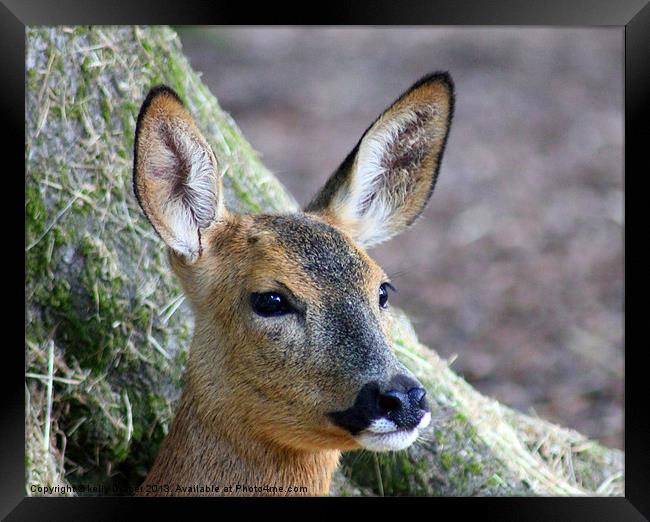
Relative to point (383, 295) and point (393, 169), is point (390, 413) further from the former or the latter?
point (393, 169)

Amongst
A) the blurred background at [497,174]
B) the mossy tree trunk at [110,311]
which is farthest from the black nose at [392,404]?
the blurred background at [497,174]

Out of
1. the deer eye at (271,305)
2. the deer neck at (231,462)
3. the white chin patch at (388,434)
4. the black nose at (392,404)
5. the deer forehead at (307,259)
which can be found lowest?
the deer neck at (231,462)

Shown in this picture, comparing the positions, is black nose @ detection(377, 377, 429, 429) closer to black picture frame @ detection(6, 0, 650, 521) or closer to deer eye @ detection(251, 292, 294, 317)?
deer eye @ detection(251, 292, 294, 317)

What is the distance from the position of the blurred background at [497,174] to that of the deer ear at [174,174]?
4.09 meters

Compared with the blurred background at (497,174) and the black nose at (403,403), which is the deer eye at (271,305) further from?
the blurred background at (497,174)

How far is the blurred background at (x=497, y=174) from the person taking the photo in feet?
28.6

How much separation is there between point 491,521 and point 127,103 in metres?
2.83

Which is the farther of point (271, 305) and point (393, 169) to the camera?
point (393, 169)

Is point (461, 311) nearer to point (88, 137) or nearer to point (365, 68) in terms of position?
point (365, 68)

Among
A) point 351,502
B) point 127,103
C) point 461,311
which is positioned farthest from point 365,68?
point 351,502

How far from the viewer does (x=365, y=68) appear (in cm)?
1131
